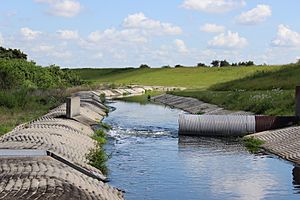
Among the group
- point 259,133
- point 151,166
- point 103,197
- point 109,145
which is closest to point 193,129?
point 259,133

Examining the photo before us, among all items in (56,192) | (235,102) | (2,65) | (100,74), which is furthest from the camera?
(100,74)

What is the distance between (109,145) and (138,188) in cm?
1098

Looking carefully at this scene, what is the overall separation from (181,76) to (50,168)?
389ft

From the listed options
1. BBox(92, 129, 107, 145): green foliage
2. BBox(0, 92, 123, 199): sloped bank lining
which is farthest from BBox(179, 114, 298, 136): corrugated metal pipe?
BBox(0, 92, 123, 199): sloped bank lining

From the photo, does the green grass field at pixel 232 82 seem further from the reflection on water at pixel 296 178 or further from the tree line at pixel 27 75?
the reflection on water at pixel 296 178

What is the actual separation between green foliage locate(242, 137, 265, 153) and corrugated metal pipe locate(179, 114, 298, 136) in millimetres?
1814

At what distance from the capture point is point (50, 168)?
1711 centimetres

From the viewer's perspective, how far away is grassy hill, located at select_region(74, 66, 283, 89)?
121 meters

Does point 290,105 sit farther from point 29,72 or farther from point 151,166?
point 29,72

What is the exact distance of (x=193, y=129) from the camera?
34.5 meters

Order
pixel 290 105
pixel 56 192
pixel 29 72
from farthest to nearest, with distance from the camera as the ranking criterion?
1. pixel 29 72
2. pixel 290 105
3. pixel 56 192

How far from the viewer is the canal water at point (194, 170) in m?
18.0

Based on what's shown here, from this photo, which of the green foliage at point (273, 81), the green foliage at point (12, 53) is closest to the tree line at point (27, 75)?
the green foliage at point (12, 53)

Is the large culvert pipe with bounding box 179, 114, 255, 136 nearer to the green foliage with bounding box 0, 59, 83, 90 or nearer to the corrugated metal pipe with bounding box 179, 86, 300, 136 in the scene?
the corrugated metal pipe with bounding box 179, 86, 300, 136
